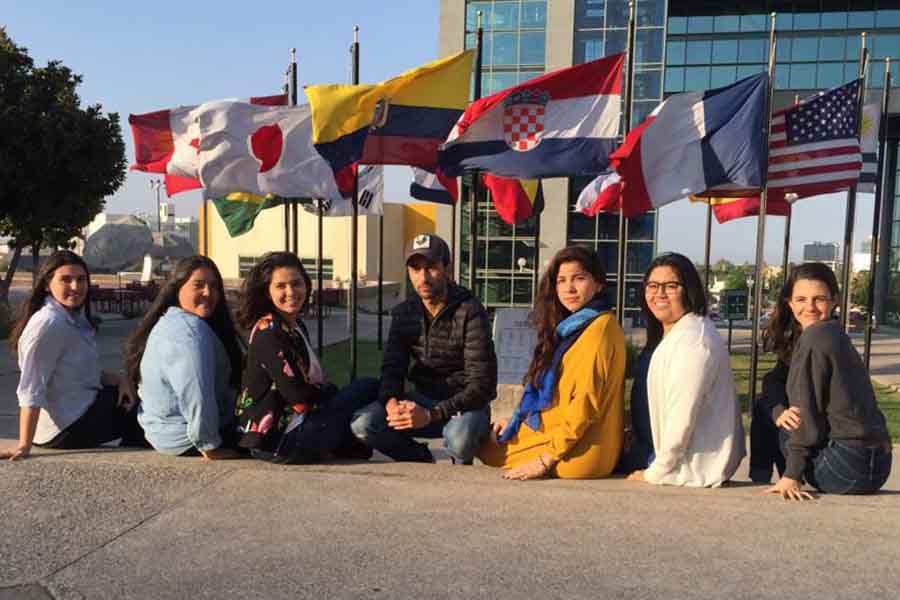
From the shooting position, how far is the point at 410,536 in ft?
9.96

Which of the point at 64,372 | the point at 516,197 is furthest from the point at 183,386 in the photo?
the point at 516,197

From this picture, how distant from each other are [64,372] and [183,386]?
100 centimetres

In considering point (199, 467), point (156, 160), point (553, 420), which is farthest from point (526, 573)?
point (156, 160)

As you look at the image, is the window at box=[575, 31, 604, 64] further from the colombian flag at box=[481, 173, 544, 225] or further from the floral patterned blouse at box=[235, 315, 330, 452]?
the floral patterned blouse at box=[235, 315, 330, 452]

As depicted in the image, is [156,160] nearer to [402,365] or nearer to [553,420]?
[402,365]

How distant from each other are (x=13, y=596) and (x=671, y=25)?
39306 millimetres

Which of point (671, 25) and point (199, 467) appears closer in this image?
point (199, 467)

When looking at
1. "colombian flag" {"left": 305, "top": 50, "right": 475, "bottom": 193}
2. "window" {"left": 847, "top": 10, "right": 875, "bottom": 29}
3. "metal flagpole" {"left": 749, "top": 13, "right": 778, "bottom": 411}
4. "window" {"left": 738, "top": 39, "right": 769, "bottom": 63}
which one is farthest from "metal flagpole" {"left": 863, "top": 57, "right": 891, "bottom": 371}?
"window" {"left": 847, "top": 10, "right": 875, "bottom": 29}

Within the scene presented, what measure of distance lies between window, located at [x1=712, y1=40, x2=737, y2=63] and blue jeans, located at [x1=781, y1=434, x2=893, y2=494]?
3631 cm

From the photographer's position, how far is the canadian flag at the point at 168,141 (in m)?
9.82

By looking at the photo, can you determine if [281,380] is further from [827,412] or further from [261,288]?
[827,412]

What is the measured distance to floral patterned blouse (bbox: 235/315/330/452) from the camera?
3.82m

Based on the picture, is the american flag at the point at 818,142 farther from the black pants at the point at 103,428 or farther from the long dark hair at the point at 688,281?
the black pants at the point at 103,428

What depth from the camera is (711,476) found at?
357 centimetres
